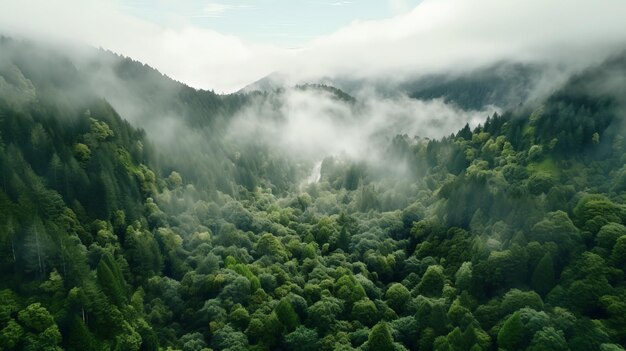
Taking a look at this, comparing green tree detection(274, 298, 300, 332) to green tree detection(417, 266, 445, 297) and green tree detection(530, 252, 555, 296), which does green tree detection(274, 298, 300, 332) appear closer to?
green tree detection(417, 266, 445, 297)

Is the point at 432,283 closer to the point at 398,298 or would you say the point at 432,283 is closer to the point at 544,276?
the point at 398,298

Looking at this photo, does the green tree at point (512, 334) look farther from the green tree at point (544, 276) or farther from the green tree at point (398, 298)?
the green tree at point (398, 298)

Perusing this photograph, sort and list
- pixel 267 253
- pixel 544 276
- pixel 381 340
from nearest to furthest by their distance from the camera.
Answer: pixel 381 340 < pixel 544 276 < pixel 267 253

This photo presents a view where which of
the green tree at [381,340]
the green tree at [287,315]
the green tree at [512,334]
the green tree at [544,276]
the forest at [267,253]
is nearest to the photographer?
the forest at [267,253]

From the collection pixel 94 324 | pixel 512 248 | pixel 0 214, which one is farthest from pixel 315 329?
pixel 0 214

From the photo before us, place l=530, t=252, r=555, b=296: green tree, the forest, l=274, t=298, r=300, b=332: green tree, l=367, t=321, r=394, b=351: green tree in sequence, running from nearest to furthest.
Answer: the forest → l=367, t=321, r=394, b=351: green tree → l=274, t=298, r=300, b=332: green tree → l=530, t=252, r=555, b=296: green tree

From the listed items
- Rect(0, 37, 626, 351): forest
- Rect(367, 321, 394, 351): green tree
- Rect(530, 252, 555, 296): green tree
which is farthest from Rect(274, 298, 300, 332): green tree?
Rect(530, 252, 555, 296): green tree

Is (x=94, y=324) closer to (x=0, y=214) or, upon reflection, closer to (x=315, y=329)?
(x=0, y=214)

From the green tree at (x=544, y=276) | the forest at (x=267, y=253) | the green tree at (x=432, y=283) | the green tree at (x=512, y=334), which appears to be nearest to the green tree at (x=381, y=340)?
the forest at (x=267, y=253)

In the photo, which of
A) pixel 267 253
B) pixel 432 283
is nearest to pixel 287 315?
pixel 267 253
